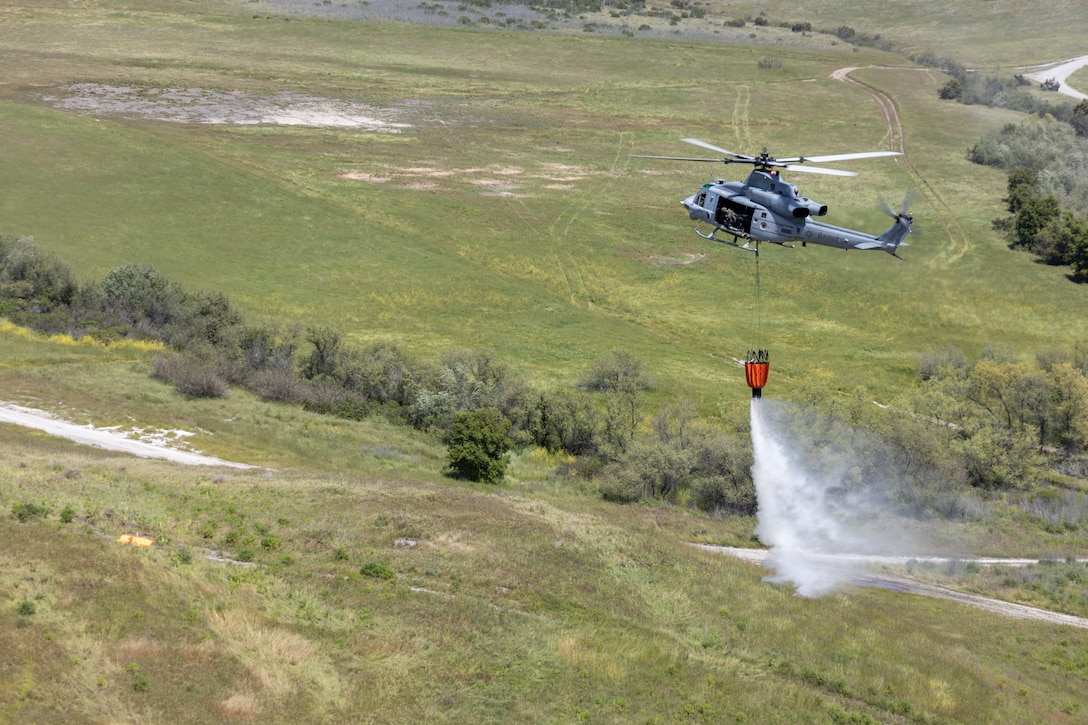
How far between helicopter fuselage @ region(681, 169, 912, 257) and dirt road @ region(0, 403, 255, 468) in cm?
3232

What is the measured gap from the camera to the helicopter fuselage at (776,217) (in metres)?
45.0

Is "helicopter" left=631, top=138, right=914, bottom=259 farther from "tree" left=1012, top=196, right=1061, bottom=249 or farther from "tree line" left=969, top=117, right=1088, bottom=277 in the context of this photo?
"tree" left=1012, top=196, right=1061, bottom=249

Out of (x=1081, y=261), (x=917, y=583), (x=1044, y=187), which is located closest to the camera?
(x=917, y=583)

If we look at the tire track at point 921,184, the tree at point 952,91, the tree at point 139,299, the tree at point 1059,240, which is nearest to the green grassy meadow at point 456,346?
the tire track at point 921,184

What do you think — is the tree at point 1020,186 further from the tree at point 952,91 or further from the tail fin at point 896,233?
the tail fin at point 896,233

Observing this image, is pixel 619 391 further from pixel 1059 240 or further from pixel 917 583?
pixel 1059 240

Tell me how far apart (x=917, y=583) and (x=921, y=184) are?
83.4 meters

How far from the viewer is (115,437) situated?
203 ft

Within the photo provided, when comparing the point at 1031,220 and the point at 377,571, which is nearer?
the point at 377,571

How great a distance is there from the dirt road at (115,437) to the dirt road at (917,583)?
30998 mm

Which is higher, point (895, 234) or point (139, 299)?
point (895, 234)

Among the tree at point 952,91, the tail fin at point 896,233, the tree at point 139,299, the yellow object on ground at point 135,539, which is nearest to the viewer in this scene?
the yellow object on ground at point 135,539

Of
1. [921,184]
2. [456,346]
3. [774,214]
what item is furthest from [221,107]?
[774,214]

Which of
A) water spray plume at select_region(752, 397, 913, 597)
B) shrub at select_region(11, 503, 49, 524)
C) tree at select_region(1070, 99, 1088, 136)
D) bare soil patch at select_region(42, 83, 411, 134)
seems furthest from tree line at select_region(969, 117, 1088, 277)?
shrub at select_region(11, 503, 49, 524)
